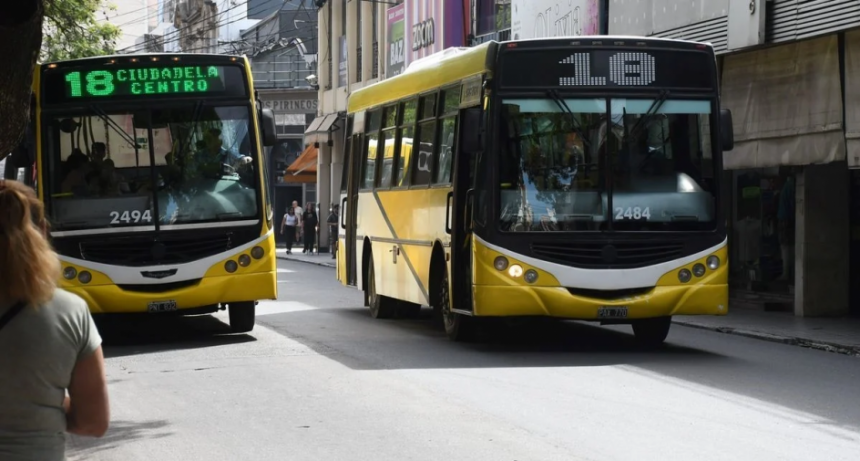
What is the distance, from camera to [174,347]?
51.9 feet

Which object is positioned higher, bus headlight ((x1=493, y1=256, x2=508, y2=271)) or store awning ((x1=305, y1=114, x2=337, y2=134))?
store awning ((x1=305, y1=114, x2=337, y2=134))

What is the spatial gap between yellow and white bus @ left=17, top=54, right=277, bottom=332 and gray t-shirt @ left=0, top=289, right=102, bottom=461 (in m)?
11.4

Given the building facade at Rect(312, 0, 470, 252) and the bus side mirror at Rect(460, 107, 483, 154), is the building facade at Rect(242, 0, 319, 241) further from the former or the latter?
the bus side mirror at Rect(460, 107, 483, 154)

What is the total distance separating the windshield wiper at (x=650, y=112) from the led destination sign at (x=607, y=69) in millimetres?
104

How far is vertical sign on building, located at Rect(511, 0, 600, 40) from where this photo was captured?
27.2 m

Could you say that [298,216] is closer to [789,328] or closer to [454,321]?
[789,328]

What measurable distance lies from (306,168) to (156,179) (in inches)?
1410

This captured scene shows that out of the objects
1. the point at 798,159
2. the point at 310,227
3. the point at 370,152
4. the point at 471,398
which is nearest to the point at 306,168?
the point at 310,227

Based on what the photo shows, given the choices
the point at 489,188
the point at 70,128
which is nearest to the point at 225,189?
the point at 70,128

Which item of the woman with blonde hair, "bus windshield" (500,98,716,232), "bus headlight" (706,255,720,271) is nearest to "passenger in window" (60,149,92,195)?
"bus windshield" (500,98,716,232)

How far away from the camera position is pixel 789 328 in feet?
59.8

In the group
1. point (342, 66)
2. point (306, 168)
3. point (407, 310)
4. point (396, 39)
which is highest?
point (396, 39)

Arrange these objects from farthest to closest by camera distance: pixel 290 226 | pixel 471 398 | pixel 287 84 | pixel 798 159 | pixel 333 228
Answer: pixel 287 84 → pixel 290 226 → pixel 333 228 → pixel 798 159 → pixel 471 398

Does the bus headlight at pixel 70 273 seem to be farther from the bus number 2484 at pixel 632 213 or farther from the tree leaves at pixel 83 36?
the tree leaves at pixel 83 36
